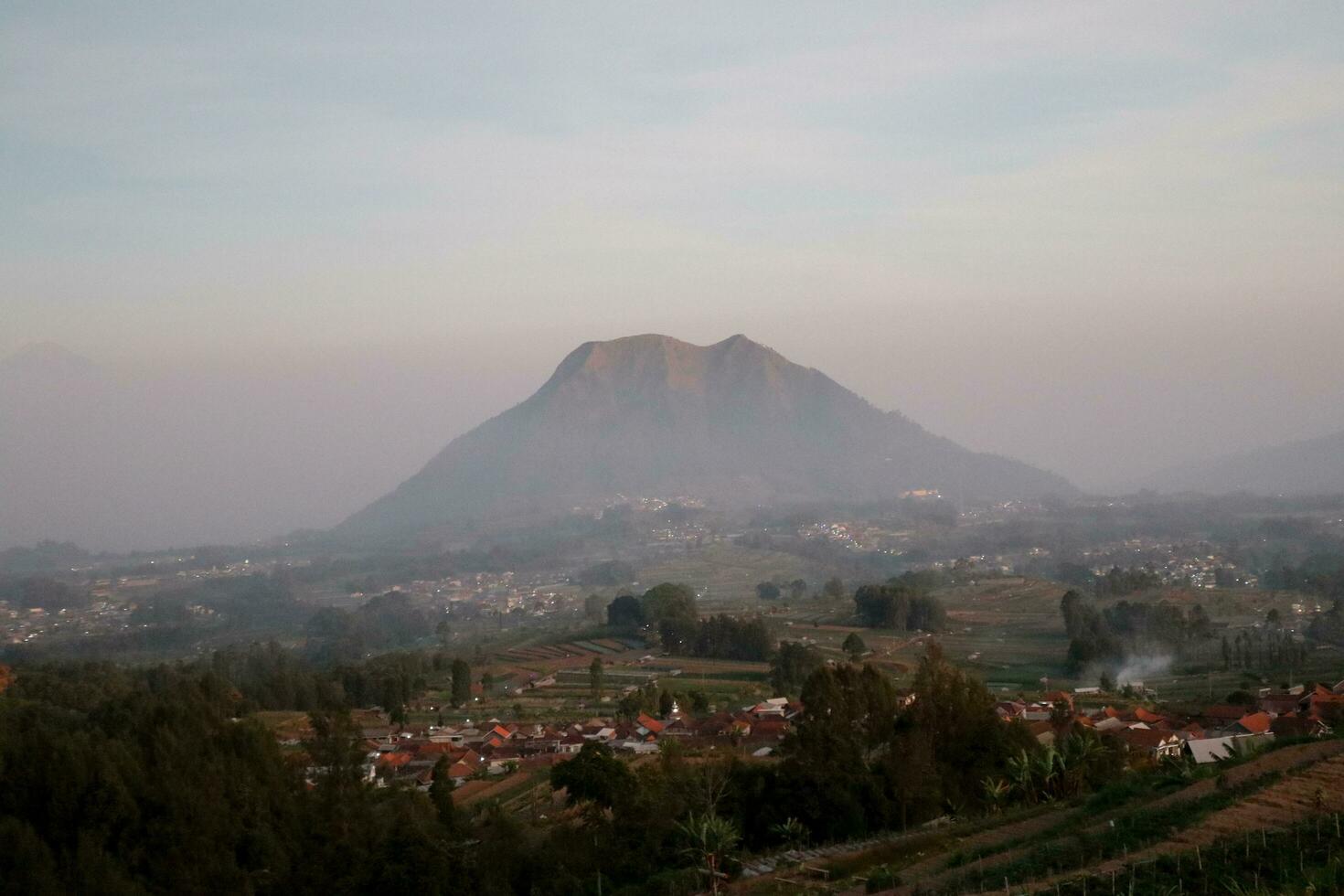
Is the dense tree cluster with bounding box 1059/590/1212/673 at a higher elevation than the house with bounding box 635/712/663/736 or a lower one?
lower

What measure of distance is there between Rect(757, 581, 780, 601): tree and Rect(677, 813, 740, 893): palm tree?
5974 cm

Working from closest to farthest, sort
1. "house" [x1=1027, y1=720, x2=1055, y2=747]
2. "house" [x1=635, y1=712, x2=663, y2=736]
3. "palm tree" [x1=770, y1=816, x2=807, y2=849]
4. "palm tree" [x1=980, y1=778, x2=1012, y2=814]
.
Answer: "palm tree" [x1=980, y1=778, x2=1012, y2=814], "palm tree" [x1=770, y1=816, x2=807, y2=849], "house" [x1=1027, y1=720, x2=1055, y2=747], "house" [x1=635, y1=712, x2=663, y2=736]

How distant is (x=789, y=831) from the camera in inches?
771

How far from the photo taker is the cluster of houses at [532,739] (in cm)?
2916

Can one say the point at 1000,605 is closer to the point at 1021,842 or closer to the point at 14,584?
the point at 1021,842

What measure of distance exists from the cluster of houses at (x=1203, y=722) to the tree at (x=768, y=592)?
44610 millimetres

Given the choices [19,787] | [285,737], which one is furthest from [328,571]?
[19,787]

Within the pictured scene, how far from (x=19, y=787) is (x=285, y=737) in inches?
553

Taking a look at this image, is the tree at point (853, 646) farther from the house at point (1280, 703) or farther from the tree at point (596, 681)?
the house at point (1280, 703)

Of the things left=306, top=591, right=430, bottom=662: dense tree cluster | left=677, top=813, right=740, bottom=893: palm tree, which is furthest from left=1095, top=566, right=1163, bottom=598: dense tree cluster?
left=677, top=813, right=740, bottom=893: palm tree

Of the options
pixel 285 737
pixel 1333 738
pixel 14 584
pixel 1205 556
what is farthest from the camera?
pixel 14 584

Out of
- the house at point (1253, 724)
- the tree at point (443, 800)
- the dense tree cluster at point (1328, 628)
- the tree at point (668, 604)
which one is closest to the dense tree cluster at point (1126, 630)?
the dense tree cluster at point (1328, 628)

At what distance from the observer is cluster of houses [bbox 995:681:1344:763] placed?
21.8 metres

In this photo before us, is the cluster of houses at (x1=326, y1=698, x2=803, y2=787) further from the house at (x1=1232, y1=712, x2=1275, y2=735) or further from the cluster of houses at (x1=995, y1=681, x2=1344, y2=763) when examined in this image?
the house at (x1=1232, y1=712, x2=1275, y2=735)
